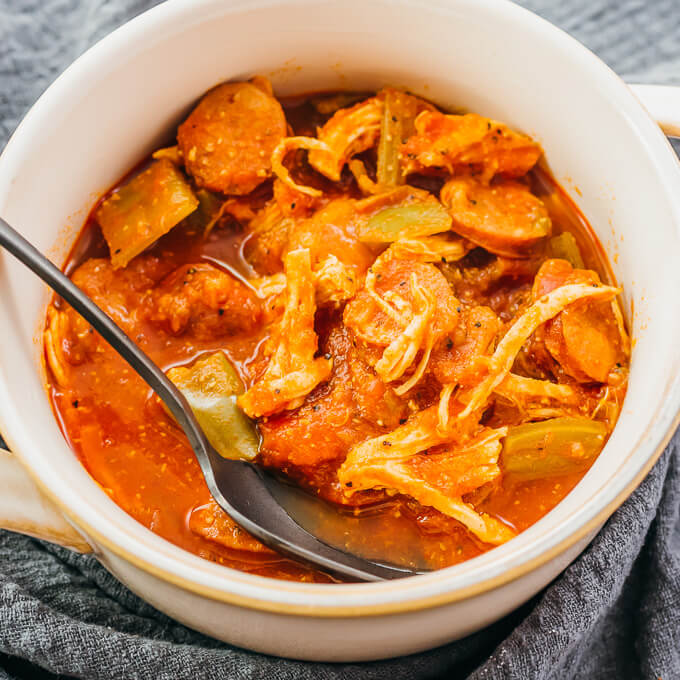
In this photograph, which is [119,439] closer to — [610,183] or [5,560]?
[5,560]

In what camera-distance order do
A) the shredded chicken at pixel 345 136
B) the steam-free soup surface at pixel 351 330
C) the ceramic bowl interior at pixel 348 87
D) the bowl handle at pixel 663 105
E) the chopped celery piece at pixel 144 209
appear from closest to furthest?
the ceramic bowl interior at pixel 348 87 < the steam-free soup surface at pixel 351 330 < the bowl handle at pixel 663 105 < the chopped celery piece at pixel 144 209 < the shredded chicken at pixel 345 136

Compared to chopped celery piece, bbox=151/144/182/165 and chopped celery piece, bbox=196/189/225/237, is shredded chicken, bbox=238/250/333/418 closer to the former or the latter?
chopped celery piece, bbox=196/189/225/237

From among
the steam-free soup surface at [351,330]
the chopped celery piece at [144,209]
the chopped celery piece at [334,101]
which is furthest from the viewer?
the chopped celery piece at [334,101]

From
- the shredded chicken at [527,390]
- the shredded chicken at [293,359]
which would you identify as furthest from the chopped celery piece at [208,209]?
the shredded chicken at [527,390]

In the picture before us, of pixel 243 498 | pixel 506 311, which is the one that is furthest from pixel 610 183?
pixel 243 498

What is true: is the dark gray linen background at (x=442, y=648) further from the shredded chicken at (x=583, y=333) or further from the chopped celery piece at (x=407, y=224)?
the chopped celery piece at (x=407, y=224)

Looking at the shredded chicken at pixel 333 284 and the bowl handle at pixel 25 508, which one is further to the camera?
the shredded chicken at pixel 333 284

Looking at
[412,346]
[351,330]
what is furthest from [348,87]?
[412,346]

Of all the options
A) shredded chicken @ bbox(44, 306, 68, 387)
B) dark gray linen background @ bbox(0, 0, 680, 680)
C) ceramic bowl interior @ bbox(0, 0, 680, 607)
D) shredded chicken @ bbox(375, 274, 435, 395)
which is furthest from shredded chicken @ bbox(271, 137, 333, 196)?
shredded chicken @ bbox(44, 306, 68, 387)
